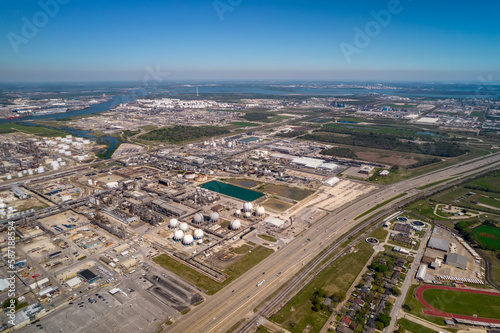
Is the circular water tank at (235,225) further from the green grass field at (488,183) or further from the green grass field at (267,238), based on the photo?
the green grass field at (488,183)

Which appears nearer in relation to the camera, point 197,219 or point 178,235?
point 178,235

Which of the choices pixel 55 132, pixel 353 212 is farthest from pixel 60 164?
pixel 353 212

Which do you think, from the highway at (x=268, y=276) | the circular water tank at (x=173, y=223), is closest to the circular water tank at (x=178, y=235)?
the circular water tank at (x=173, y=223)

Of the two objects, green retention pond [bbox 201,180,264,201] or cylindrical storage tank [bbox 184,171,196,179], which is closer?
green retention pond [bbox 201,180,264,201]

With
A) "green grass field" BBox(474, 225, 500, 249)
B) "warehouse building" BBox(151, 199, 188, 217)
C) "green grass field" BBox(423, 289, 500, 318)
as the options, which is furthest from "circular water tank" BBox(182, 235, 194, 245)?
"green grass field" BBox(474, 225, 500, 249)

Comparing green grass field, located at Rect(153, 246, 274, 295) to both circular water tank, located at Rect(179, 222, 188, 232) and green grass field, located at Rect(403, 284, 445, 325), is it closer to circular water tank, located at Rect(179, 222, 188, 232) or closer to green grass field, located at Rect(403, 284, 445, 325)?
circular water tank, located at Rect(179, 222, 188, 232)

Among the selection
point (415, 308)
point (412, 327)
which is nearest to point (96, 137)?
point (415, 308)

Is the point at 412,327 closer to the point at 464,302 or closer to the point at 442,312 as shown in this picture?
the point at 442,312

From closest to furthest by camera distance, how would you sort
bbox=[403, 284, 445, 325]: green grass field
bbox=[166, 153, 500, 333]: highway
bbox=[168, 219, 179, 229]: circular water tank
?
bbox=[166, 153, 500, 333]: highway
bbox=[403, 284, 445, 325]: green grass field
bbox=[168, 219, 179, 229]: circular water tank
